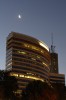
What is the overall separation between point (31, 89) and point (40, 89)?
4404 millimetres

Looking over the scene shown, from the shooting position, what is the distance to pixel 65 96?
494 ft

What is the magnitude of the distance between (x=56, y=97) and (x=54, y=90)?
395 cm

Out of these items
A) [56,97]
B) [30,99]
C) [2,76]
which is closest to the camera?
[30,99]

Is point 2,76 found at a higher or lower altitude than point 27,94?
higher

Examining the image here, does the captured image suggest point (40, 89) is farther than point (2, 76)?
No

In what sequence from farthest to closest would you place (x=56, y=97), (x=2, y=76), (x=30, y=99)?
(x=2, y=76)
(x=56, y=97)
(x=30, y=99)

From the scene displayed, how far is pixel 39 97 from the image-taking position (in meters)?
136

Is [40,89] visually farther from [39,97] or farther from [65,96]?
[65,96]

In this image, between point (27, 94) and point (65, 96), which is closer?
point (27, 94)

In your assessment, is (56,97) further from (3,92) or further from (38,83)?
(3,92)

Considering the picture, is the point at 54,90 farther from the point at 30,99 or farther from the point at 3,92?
the point at 3,92

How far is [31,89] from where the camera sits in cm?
13738

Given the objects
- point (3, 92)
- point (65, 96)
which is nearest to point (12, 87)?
point (3, 92)

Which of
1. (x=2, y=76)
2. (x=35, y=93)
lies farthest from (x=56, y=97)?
(x=2, y=76)
